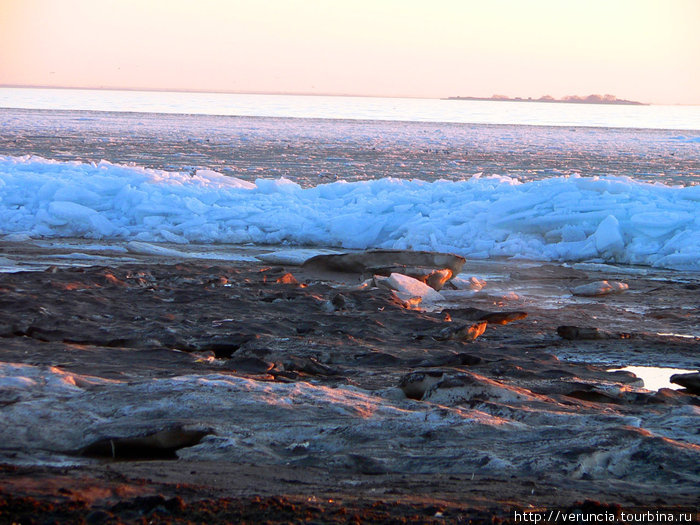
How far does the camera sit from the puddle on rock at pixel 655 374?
5.55m

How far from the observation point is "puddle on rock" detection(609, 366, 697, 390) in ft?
18.2

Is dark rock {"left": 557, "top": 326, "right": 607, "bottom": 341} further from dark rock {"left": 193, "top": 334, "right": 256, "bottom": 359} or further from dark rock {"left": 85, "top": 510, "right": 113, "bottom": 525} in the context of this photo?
dark rock {"left": 85, "top": 510, "right": 113, "bottom": 525}

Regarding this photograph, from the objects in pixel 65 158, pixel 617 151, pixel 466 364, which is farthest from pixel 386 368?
pixel 617 151

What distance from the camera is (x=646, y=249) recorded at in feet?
36.7

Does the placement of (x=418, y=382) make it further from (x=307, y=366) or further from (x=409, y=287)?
(x=409, y=287)

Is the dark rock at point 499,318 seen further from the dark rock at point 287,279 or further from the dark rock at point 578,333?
the dark rock at point 287,279

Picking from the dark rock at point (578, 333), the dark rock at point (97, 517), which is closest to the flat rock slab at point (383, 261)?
the dark rock at point (578, 333)

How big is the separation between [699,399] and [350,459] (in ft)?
8.16

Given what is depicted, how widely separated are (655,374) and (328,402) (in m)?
2.65

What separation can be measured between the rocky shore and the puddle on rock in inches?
3.9

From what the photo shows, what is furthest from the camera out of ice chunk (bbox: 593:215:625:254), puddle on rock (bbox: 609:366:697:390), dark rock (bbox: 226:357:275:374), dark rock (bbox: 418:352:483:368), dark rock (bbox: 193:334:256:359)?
ice chunk (bbox: 593:215:625:254)

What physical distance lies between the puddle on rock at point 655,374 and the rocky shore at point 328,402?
0.33 ft

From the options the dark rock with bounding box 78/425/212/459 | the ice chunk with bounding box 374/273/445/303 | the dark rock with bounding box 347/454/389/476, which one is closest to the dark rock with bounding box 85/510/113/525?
the dark rock with bounding box 78/425/212/459

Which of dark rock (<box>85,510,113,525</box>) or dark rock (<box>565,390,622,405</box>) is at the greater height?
dark rock (<box>85,510,113,525</box>)
